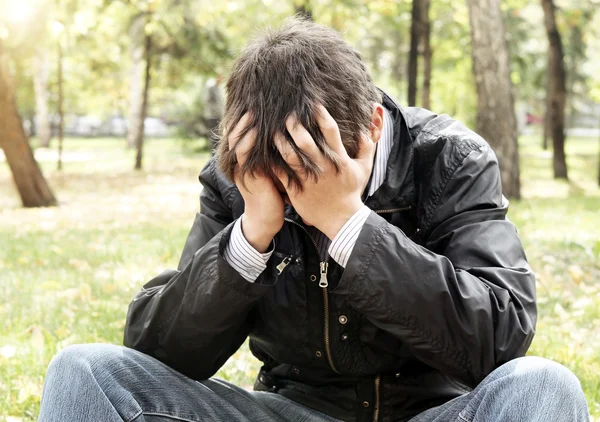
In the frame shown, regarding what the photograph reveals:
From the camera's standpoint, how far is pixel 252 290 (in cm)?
213

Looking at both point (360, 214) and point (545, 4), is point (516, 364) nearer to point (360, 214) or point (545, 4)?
point (360, 214)

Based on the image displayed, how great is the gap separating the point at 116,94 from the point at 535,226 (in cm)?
3312

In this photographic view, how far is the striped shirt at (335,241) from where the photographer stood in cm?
201

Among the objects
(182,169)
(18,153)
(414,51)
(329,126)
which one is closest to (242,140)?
(329,126)

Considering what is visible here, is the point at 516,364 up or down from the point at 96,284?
up

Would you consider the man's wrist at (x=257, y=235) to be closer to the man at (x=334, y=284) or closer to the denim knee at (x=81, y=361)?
the man at (x=334, y=284)

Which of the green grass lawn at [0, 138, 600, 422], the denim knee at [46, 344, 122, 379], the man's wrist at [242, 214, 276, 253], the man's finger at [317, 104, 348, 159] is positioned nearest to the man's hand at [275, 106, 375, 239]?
the man's finger at [317, 104, 348, 159]

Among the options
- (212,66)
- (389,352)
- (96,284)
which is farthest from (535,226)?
(212,66)

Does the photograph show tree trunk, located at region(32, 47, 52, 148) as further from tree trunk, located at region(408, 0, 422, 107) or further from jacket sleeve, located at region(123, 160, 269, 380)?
jacket sleeve, located at region(123, 160, 269, 380)

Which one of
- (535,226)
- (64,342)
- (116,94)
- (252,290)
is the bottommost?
(116,94)

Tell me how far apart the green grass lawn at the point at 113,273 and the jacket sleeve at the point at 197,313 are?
111 centimetres

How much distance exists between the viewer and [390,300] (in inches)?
77.0

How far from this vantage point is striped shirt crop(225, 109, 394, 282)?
2.01 metres

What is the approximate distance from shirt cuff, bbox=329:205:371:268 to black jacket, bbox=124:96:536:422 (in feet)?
0.11
